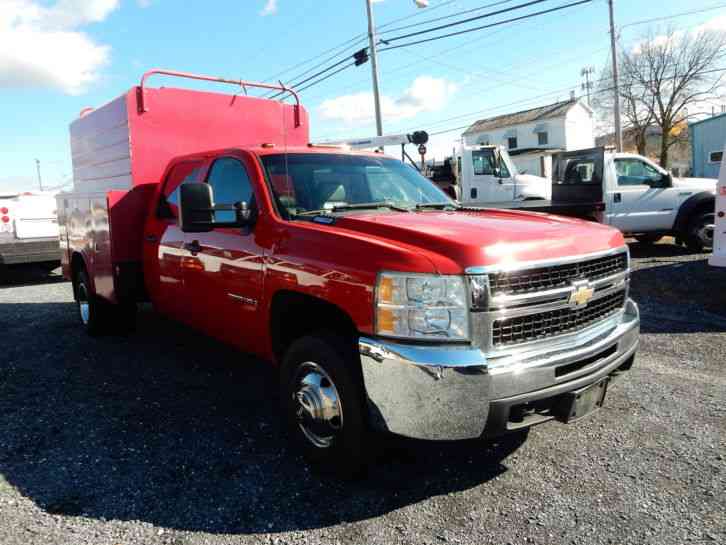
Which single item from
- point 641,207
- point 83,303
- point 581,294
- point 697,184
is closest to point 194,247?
point 581,294

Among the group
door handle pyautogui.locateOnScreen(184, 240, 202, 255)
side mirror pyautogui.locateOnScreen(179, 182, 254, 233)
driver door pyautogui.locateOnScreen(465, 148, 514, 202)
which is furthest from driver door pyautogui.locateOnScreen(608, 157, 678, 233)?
side mirror pyautogui.locateOnScreen(179, 182, 254, 233)

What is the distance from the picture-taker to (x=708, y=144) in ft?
105

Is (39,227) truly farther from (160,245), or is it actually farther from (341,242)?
(341,242)

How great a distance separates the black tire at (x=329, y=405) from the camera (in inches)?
116

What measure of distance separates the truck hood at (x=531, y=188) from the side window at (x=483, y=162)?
0.71m

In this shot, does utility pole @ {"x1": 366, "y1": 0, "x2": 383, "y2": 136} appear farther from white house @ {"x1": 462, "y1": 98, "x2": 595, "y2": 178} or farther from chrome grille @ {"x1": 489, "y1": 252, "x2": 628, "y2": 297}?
white house @ {"x1": 462, "y1": 98, "x2": 595, "y2": 178}

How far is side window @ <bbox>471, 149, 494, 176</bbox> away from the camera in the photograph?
14.8m

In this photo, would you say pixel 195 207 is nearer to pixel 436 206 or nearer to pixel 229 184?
pixel 229 184

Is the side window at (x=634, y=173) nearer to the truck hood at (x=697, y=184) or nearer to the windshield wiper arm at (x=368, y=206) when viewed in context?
the truck hood at (x=697, y=184)

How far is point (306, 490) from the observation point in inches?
123

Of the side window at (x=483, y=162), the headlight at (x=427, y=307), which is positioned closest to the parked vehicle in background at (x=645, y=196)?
the side window at (x=483, y=162)

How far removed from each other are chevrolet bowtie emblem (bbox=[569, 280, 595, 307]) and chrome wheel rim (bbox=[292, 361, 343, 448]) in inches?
52.3

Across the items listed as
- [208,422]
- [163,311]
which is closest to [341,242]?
[208,422]

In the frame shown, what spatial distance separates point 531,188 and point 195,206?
41.5 ft
